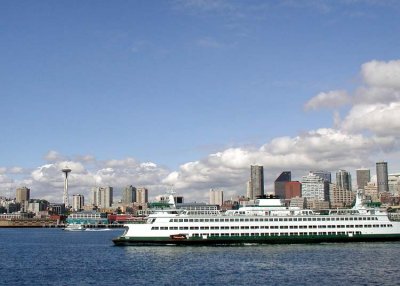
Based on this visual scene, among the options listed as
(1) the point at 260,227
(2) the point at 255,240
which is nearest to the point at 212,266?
(2) the point at 255,240

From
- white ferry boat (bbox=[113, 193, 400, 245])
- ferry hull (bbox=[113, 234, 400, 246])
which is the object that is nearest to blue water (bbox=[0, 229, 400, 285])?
ferry hull (bbox=[113, 234, 400, 246])

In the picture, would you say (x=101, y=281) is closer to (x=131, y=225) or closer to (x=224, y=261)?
(x=224, y=261)

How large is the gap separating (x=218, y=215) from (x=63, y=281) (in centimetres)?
4365

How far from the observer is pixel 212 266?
222 ft

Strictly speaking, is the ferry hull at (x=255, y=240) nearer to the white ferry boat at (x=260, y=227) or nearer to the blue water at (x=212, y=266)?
the white ferry boat at (x=260, y=227)

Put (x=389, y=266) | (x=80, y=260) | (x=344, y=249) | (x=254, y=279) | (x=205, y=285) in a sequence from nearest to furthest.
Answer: (x=205, y=285) < (x=254, y=279) < (x=389, y=266) < (x=80, y=260) < (x=344, y=249)

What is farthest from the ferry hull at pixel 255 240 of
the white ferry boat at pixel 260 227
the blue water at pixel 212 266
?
the blue water at pixel 212 266

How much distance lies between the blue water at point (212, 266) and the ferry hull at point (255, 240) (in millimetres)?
3076

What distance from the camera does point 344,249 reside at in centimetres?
8894

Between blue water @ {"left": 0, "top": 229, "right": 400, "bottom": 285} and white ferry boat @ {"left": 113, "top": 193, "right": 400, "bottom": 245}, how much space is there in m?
3.87

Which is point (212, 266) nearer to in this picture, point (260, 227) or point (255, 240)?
point (255, 240)

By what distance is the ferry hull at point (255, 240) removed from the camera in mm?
94625

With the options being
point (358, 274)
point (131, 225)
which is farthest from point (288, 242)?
point (358, 274)

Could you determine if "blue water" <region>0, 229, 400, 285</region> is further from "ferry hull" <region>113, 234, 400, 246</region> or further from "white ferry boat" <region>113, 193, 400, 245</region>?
"white ferry boat" <region>113, 193, 400, 245</region>
